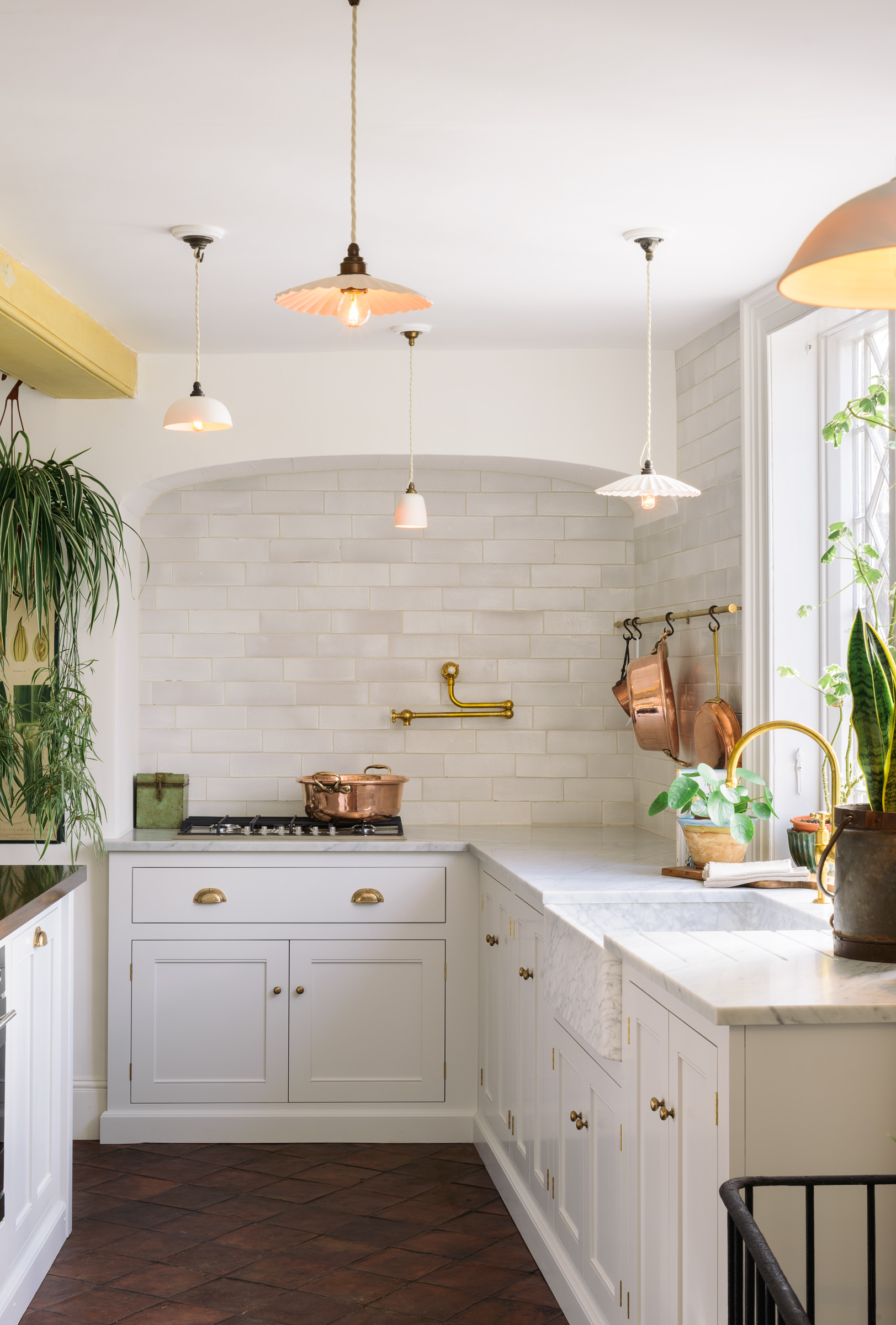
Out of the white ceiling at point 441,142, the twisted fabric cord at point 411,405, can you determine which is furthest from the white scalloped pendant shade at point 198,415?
the twisted fabric cord at point 411,405

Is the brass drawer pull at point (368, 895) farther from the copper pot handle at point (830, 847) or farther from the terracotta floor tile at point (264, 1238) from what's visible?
the copper pot handle at point (830, 847)

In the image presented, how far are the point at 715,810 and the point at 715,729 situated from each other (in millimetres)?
547

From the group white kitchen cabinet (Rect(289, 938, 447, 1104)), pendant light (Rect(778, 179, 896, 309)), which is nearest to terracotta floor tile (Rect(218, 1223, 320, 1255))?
white kitchen cabinet (Rect(289, 938, 447, 1104))

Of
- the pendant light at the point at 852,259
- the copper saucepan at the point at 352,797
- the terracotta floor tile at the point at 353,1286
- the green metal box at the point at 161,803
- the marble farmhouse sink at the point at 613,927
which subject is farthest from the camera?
the green metal box at the point at 161,803

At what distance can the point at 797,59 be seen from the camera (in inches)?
82.7

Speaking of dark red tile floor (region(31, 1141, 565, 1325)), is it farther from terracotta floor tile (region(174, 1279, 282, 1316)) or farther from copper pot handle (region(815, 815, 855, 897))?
copper pot handle (region(815, 815, 855, 897))

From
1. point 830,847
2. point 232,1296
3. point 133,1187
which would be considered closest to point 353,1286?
point 232,1296

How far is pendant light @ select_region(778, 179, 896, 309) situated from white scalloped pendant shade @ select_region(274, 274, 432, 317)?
0.57 metres

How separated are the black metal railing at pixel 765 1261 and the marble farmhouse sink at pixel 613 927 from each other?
68cm

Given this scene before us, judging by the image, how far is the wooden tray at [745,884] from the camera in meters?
2.93

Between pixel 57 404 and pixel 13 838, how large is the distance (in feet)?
4.99

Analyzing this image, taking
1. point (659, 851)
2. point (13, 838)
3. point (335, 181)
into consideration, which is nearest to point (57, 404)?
point (13, 838)

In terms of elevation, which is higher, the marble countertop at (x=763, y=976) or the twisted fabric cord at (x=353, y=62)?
the twisted fabric cord at (x=353, y=62)

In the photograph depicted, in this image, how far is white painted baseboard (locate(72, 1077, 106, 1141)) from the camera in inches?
157
